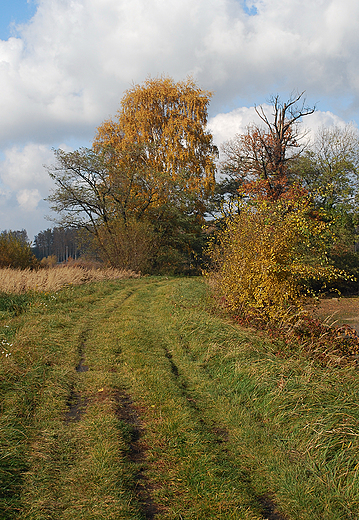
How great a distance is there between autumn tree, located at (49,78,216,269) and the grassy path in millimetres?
16850

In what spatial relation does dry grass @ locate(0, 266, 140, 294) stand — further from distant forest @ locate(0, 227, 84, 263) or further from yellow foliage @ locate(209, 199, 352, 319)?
distant forest @ locate(0, 227, 84, 263)

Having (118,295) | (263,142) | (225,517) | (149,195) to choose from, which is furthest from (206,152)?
(225,517)

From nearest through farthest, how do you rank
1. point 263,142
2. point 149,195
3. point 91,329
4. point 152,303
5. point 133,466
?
point 133,466, point 91,329, point 152,303, point 263,142, point 149,195

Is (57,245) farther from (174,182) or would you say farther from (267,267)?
(267,267)

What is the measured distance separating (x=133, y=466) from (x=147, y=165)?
27343 mm

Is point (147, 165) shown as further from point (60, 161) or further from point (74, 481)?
point (74, 481)

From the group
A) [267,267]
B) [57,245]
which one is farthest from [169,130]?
[57,245]

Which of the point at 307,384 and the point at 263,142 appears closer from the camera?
the point at 307,384

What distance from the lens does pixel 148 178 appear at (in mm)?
26328

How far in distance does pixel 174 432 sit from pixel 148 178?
2385 centimetres

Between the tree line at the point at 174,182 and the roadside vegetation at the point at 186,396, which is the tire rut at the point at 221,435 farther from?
the tree line at the point at 174,182

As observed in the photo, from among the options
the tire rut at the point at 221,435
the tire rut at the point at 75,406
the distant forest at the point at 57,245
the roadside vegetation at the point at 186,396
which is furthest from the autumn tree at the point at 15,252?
the distant forest at the point at 57,245

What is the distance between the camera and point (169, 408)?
176 inches

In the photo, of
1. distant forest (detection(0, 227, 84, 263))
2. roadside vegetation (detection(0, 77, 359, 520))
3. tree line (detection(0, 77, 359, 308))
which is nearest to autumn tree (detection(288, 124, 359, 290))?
tree line (detection(0, 77, 359, 308))
